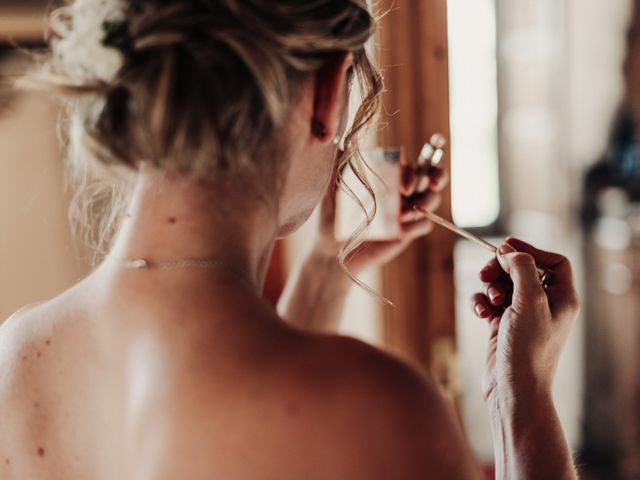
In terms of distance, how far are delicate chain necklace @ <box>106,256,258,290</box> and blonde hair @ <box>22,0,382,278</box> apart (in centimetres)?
8

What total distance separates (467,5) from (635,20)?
74cm

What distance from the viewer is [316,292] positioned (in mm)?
1400

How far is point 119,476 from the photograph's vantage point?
719 millimetres

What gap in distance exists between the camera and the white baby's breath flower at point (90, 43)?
27.9 inches

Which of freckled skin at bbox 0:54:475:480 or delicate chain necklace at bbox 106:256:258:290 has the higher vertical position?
delicate chain necklace at bbox 106:256:258:290

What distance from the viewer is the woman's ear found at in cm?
78

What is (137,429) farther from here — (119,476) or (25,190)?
(25,190)

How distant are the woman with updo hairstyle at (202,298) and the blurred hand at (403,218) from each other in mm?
490

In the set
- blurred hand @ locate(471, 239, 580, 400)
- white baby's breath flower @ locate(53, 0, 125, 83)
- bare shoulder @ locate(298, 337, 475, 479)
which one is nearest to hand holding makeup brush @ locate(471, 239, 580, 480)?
blurred hand @ locate(471, 239, 580, 400)

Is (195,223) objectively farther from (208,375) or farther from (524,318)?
(524,318)

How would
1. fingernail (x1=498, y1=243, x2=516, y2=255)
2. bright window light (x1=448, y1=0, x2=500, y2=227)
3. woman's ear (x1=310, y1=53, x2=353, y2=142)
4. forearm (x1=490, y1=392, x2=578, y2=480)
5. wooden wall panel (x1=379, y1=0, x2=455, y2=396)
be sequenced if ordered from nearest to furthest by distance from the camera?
woman's ear (x1=310, y1=53, x2=353, y2=142)
forearm (x1=490, y1=392, x2=578, y2=480)
fingernail (x1=498, y1=243, x2=516, y2=255)
wooden wall panel (x1=379, y1=0, x2=455, y2=396)
bright window light (x1=448, y1=0, x2=500, y2=227)

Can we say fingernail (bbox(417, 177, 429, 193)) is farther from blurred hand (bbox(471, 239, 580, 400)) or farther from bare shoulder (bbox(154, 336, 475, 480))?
bare shoulder (bbox(154, 336, 475, 480))

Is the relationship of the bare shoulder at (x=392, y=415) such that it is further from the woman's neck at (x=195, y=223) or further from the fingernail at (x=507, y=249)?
the fingernail at (x=507, y=249)

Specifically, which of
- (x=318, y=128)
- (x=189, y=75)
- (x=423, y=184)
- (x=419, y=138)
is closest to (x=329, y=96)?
(x=318, y=128)
